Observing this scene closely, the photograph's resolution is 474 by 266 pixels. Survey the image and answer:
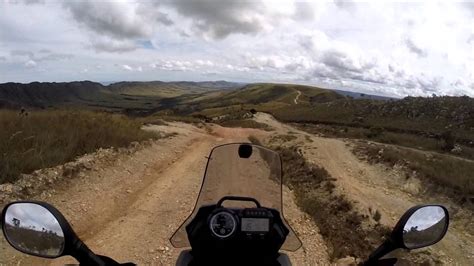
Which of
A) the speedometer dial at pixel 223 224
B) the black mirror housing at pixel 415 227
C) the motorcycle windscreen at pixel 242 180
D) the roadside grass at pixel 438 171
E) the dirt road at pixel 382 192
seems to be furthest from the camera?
→ the roadside grass at pixel 438 171

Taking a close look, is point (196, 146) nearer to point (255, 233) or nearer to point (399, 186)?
point (399, 186)

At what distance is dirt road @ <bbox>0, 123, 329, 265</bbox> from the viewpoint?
7.64m

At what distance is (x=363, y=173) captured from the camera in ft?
55.0

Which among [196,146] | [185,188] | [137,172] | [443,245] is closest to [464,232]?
[443,245]

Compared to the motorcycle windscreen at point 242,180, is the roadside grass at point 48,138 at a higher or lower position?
lower

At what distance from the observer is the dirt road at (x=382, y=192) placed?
9398 mm

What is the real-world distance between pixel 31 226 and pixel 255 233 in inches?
50.8

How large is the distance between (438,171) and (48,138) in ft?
45.0

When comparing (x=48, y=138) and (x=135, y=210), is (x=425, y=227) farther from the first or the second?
(x=48, y=138)

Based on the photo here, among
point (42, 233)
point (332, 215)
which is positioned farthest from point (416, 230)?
point (332, 215)

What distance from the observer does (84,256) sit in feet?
7.21

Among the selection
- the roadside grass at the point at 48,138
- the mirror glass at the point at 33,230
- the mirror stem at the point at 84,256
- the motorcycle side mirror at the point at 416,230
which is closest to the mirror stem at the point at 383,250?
the motorcycle side mirror at the point at 416,230

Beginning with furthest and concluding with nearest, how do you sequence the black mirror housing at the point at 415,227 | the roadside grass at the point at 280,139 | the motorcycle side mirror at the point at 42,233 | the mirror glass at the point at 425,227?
the roadside grass at the point at 280,139, the mirror glass at the point at 425,227, the black mirror housing at the point at 415,227, the motorcycle side mirror at the point at 42,233

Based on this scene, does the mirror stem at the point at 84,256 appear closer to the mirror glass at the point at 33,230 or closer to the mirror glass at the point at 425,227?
the mirror glass at the point at 33,230
